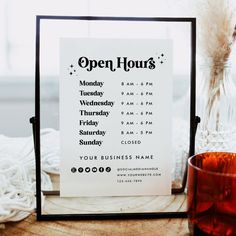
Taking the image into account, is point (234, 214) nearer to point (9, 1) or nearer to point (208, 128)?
point (208, 128)

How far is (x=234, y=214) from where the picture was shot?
1.93 ft

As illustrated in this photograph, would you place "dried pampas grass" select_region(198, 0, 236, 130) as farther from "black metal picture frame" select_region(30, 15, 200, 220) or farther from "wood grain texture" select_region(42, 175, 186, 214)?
"wood grain texture" select_region(42, 175, 186, 214)

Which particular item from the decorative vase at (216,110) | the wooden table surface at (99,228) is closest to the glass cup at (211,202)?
the wooden table surface at (99,228)

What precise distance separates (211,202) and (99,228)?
0.21 m

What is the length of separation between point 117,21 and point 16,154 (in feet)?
1.27

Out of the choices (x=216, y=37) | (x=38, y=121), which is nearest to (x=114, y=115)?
(x=38, y=121)

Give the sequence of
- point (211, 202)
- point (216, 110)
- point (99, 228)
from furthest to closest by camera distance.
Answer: point (216, 110) < point (99, 228) < point (211, 202)

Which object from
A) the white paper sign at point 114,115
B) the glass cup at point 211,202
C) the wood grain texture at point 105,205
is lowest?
the wood grain texture at point 105,205

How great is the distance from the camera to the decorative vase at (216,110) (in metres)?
0.80

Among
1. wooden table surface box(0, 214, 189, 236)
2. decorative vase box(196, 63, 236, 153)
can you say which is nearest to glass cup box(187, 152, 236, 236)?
wooden table surface box(0, 214, 189, 236)

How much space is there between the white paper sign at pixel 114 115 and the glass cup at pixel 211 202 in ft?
0.42

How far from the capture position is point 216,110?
2.68 ft

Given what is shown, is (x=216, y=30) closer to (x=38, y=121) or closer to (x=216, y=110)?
(x=216, y=110)

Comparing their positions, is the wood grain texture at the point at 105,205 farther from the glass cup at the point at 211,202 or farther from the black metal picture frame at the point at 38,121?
the glass cup at the point at 211,202
